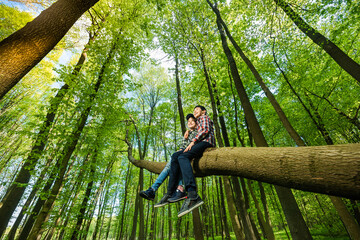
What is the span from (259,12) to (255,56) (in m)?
2.94

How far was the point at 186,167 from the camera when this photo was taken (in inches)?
120

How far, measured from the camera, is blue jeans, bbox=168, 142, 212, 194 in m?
2.93

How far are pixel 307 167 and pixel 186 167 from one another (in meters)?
1.99

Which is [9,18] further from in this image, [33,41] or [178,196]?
[178,196]

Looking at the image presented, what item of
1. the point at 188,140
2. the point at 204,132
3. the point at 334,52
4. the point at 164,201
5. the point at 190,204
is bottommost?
the point at 190,204

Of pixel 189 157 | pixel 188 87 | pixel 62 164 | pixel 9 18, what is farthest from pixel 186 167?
pixel 9 18

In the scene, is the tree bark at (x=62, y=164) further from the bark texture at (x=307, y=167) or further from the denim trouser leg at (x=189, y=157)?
the bark texture at (x=307, y=167)

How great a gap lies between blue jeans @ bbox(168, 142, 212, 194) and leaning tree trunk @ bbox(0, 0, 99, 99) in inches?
116

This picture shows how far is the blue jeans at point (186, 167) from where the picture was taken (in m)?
2.93

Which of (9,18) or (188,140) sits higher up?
(9,18)

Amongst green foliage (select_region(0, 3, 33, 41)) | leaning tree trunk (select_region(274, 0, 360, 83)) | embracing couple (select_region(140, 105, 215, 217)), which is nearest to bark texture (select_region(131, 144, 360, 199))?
embracing couple (select_region(140, 105, 215, 217))

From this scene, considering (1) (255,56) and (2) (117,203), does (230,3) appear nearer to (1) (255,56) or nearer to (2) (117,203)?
(1) (255,56)

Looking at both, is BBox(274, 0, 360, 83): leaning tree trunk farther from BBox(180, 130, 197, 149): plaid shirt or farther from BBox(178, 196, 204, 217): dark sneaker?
BBox(178, 196, 204, 217): dark sneaker

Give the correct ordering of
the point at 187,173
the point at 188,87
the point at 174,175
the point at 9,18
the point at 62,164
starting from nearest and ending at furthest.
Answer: the point at 187,173 → the point at 174,175 → the point at 62,164 → the point at 9,18 → the point at 188,87
